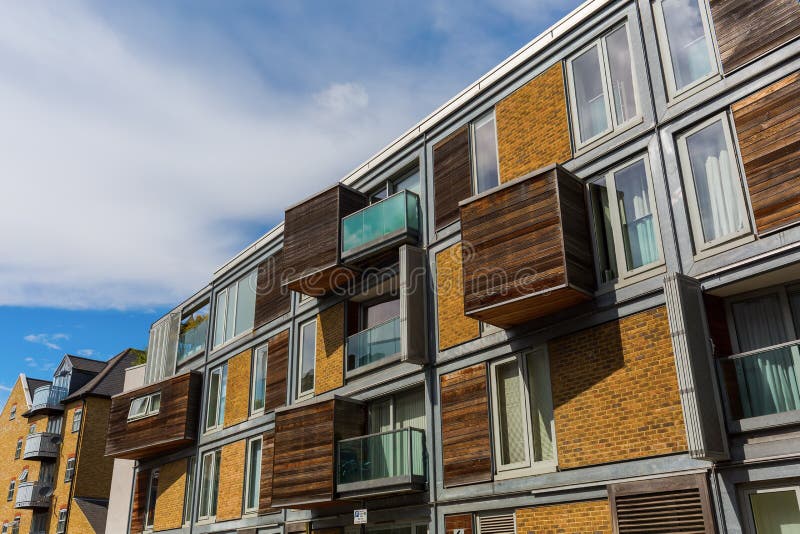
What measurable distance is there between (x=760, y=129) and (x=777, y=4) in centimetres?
210

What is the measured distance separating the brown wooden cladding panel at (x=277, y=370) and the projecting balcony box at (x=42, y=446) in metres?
29.7

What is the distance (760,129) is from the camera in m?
11.7

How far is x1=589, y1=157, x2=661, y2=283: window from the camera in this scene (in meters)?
13.2

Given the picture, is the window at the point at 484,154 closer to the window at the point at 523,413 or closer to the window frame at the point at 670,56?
the window at the point at 523,413

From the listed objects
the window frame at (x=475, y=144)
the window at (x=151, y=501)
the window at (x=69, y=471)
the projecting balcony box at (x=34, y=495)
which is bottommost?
the window at (x=151, y=501)

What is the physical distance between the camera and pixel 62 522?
43.1 metres

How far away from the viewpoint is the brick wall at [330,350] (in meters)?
20.3

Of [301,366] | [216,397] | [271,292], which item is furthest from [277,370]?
[216,397]

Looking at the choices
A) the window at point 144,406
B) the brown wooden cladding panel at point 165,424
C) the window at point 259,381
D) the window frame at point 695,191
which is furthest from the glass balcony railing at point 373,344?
the window at point 144,406

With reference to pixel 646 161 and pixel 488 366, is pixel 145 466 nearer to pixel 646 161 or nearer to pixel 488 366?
pixel 488 366

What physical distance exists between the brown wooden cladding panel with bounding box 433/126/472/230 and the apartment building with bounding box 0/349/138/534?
28871mm

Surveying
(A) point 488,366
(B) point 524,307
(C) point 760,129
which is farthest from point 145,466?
(C) point 760,129

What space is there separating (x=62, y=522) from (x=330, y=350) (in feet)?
101

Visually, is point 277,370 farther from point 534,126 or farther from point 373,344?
point 534,126
